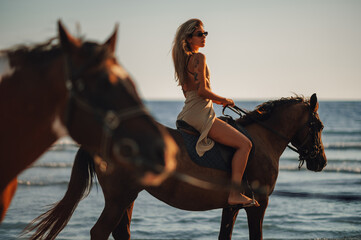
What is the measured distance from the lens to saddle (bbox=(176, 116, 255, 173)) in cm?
438

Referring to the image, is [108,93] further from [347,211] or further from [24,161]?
[347,211]

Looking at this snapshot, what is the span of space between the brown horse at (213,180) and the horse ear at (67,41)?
1482 mm

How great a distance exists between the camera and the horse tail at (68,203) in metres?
4.10

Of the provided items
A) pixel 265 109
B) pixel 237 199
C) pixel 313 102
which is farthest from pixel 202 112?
pixel 313 102

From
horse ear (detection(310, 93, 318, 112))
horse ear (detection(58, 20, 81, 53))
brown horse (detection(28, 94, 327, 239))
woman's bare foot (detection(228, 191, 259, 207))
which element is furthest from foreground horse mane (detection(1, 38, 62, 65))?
horse ear (detection(310, 93, 318, 112))

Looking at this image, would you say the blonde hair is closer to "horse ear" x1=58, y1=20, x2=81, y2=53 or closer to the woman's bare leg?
the woman's bare leg

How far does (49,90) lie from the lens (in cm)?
243

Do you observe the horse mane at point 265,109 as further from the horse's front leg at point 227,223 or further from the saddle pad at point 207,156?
the horse's front leg at point 227,223

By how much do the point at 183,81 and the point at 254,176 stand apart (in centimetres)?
142

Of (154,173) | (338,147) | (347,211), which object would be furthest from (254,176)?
(338,147)

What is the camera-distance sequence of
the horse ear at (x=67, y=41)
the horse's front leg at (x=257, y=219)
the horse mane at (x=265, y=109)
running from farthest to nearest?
the horse mane at (x=265, y=109) → the horse's front leg at (x=257, y=219) → the horse ear at (x=67, y=41)

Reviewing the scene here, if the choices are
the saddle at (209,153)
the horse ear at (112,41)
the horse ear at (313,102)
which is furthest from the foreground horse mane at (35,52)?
the horse ear at (313,102)

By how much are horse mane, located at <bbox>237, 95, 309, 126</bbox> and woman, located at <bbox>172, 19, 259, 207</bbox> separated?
66 cm

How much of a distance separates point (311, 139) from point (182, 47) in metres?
2.25
